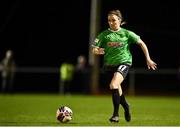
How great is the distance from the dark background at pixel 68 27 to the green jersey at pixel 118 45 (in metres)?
27.2

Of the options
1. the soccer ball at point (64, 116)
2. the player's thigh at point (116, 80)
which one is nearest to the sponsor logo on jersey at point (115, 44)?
the player's thigh at point (116, 80)

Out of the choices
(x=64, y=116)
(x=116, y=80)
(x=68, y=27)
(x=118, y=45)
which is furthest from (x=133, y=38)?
(x=68, y=27)

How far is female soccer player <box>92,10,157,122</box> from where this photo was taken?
12.7 meters

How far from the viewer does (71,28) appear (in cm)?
4294

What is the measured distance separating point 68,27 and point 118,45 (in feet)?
99.0

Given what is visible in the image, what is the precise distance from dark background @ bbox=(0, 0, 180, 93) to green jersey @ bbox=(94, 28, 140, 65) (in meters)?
27.2

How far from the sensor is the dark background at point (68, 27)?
4119 centimetres

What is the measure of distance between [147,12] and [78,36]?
4.84 m

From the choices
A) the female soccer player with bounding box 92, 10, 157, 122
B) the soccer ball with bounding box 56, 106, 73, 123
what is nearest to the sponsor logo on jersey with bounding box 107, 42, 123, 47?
the female soccer player with bounding box 92, 10, 157, 122

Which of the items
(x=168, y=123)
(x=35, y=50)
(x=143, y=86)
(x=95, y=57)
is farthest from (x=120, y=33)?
(x=35, y=50)

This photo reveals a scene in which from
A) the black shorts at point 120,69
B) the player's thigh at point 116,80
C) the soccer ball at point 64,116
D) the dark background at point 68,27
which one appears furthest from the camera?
the dark background at point 68,27

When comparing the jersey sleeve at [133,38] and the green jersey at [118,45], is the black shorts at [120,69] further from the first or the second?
the jersey sleeve at [133,38]

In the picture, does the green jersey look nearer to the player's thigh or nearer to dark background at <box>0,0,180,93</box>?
the player's thigh

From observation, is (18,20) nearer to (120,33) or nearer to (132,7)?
(132,7)
